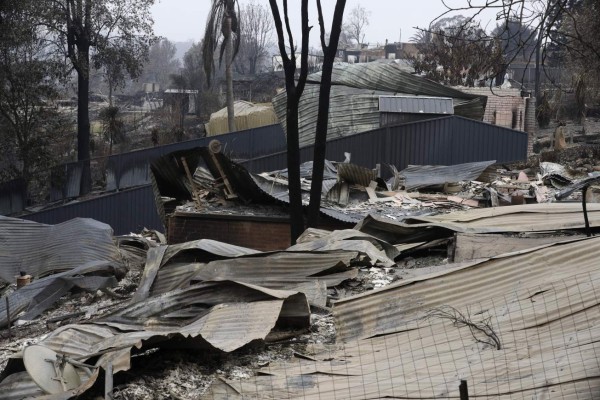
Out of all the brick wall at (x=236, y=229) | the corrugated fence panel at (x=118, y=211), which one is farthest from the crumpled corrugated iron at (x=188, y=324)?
the corrugated fence panel at (x=118, y=211)

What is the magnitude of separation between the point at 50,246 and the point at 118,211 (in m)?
7.42

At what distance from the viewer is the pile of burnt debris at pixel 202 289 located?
475 cm

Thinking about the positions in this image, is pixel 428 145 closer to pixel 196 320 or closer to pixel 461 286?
pixel 461 286

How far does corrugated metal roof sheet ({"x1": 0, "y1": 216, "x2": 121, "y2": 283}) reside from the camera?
1005cm

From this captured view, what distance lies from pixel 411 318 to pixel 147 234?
969 centimetres

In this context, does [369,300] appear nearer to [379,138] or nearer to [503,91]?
[379,138]

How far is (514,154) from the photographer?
1988 centimetres

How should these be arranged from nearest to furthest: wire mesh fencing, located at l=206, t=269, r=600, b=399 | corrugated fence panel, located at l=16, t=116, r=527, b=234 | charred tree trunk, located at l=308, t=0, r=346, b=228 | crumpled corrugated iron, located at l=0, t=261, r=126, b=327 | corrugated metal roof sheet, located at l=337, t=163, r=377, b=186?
wire mesh fencing, located at l=206, t=269, r=600, b=399 → crumpled corrugated iron, located at l=0, t=261, r=126, b=327 → charred tree trunk, located at l=308, t=0, r=346, b=228 → corrugated metal roof sheet, located at l=337, t=163, r=377, b=186 → corrugated fence panel, located at l=16, t=116, r=527, b=234

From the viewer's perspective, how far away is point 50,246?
1066 cm

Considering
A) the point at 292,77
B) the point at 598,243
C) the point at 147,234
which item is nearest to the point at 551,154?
the point at 147,234

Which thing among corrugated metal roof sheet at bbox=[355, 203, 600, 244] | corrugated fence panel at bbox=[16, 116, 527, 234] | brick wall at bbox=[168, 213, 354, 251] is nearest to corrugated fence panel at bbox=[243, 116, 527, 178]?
corrugated fence panel at bbox=[16, 116, 527, 234]

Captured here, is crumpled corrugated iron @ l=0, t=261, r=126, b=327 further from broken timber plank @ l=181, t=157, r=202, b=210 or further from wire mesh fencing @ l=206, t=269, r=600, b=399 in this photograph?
broken timber plank @ l=181, t=157, r=202, b=210

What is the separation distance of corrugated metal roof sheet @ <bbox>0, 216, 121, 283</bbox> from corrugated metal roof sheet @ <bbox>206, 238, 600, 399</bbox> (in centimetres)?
502

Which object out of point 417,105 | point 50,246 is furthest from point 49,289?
Answer: point 417,105
